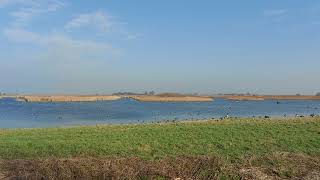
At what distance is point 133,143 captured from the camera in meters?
18.4

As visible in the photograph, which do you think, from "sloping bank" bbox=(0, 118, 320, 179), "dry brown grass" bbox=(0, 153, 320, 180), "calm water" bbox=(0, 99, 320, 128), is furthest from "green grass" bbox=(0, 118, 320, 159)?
"calm water" bbox=(0, 99, 320, 128)

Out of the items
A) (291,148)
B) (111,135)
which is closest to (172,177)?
(291,148)

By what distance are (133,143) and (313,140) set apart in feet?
22.6

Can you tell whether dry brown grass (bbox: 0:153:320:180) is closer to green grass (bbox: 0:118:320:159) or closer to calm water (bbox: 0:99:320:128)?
green grass (bbox: 0:118:320:159)

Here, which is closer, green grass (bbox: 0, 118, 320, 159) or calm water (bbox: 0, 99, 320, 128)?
green grass (bbox: 0, 118, 320, 159)

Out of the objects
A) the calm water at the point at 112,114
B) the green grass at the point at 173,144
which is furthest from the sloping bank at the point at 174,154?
the calm water at the point at 112,114

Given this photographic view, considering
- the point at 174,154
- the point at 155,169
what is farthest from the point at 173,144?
the point at 155,169

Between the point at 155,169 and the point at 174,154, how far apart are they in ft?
9.97

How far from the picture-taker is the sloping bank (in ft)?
43.3

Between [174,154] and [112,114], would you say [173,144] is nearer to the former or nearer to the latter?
[174,154]

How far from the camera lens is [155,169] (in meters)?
13.2

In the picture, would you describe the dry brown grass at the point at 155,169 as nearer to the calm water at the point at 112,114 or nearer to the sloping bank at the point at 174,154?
the sloping bank at the point at 174,154

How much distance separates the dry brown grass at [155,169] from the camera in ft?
42.6

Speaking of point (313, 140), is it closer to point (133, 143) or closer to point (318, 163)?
point (318, 163)
